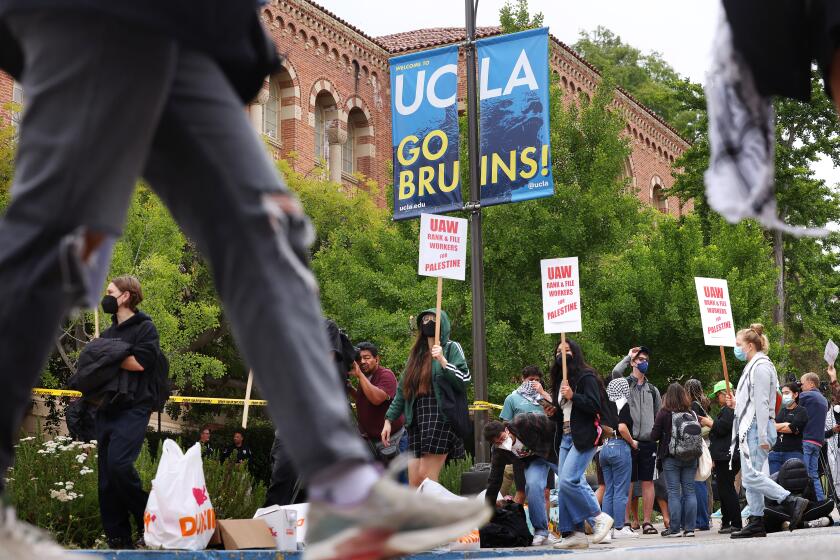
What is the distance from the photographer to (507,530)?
10234mm

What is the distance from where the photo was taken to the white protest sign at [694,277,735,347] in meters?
17.1

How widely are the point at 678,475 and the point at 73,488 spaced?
22.9ft

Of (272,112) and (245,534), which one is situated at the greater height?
(272,112)

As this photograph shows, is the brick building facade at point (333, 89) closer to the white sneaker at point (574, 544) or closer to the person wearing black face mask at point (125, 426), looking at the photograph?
the white sneaker at point (574, 544)

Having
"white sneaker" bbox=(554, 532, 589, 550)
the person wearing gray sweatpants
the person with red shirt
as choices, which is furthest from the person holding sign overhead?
the person wearing gray sweatpants

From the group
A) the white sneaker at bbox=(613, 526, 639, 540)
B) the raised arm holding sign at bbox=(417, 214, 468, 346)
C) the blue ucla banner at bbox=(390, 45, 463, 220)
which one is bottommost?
the white sneaker at bbox=(613, 526, 639, 540)

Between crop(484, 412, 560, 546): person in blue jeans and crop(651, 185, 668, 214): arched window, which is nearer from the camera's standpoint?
crop(484, 412, 560, 546): person in blue jeans

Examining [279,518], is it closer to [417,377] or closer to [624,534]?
[417,377]

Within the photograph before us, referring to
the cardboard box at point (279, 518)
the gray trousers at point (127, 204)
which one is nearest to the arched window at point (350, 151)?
the cardboard box at point (279, 518)

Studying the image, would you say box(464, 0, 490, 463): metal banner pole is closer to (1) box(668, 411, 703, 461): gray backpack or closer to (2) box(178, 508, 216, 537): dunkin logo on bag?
(1) box(668, 411, 703, 461): gray backpack

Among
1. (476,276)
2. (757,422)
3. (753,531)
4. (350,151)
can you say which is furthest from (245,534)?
(350,151)

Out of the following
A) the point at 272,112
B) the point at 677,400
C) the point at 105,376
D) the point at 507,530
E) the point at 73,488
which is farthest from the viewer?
the point at 272,112

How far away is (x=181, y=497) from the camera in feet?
24.7

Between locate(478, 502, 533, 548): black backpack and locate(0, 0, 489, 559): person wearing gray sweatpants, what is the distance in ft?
26.6
